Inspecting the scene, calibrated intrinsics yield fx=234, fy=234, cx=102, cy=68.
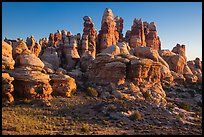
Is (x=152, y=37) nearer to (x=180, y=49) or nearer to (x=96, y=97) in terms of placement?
(x=180, y=49)

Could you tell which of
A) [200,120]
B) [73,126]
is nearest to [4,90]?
[73,126]

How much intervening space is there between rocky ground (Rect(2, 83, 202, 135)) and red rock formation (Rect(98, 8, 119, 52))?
32303 mm

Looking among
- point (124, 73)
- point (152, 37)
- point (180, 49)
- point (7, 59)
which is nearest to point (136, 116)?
point (124, 73)

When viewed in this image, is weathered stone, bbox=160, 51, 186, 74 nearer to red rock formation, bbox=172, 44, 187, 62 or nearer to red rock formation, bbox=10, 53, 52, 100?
red rock formation, bbox=172, 44, 187, 62

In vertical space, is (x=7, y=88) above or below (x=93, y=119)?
above

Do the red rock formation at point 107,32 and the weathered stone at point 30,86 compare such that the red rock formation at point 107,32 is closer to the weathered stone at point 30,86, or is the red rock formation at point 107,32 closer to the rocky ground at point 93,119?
the rocky ground at point 93,119

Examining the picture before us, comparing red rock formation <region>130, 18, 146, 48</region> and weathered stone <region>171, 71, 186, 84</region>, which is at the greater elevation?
red rock formation <region>130, 18, 146, 48</region>

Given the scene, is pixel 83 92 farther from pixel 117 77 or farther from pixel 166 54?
pixel 166 54

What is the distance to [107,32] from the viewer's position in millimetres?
55719

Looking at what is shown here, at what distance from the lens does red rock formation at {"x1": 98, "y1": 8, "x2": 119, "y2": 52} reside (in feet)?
178

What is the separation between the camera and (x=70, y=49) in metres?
44.2

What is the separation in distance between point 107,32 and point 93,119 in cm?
3975

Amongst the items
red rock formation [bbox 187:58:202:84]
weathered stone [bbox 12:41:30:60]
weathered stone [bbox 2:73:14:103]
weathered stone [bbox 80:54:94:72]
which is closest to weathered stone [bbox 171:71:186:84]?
red rock formation [bbox 187:58:202:84]

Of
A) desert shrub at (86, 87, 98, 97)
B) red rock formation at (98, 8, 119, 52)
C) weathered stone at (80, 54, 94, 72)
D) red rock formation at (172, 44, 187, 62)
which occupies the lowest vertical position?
desert shrub at (86, 87, 98, 97)
